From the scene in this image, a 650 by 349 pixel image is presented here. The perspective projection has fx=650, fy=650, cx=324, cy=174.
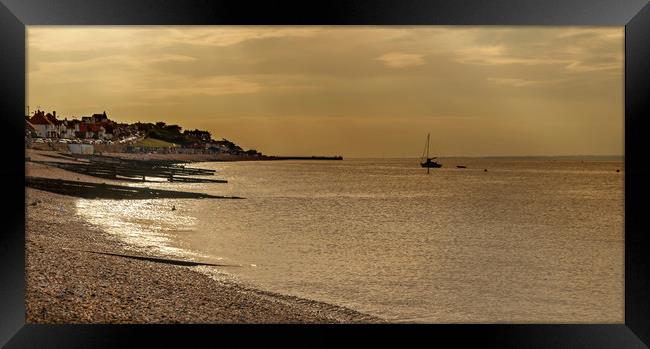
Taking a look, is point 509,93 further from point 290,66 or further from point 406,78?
point 290,66

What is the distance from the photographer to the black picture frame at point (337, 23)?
3500 mm

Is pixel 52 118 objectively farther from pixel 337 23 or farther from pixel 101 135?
pixel 337 23

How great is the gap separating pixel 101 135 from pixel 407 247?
757 inches

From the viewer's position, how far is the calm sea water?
9.34 metres

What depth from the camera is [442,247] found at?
16.0m

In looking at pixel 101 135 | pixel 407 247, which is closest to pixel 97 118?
pixel 101 135

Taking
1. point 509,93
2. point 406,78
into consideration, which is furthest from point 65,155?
point 509,93

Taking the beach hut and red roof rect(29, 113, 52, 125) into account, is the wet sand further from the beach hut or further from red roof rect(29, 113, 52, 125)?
the beach hut

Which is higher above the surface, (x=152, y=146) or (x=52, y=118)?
(x=52, y=118)

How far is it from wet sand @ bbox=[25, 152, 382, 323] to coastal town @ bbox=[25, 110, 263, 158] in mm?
16731

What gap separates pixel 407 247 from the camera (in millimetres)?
16000

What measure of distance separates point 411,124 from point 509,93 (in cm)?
695

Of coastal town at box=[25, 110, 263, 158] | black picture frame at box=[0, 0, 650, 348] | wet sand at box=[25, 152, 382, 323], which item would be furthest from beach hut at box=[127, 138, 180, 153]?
black picture frame at box=[0, 0, 650, 348]

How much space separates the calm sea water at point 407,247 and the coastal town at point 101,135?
4872 millimetres
